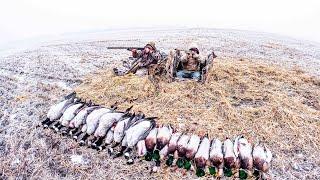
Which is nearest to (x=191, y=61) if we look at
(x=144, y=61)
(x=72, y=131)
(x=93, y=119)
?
(x=144, y=61)

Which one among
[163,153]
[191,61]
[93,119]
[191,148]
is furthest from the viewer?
[191,61]

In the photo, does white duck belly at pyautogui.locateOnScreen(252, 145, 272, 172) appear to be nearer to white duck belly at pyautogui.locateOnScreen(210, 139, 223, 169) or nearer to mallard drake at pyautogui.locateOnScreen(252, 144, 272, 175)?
mallard drake at pyautogui.locateOnScreen(252, 144, 272, 175)

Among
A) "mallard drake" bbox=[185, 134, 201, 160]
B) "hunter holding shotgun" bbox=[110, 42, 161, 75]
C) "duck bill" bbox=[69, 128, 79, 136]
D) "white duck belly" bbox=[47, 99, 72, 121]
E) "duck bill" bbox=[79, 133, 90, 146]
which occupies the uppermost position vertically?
"hunter holding shotgun" bbox=[110, 42, 161, 75]

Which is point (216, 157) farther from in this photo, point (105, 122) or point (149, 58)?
point (149, 58)

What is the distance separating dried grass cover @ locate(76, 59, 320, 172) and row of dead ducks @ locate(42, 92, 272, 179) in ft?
1.71

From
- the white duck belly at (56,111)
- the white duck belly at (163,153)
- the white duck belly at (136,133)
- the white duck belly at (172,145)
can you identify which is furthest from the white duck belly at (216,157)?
the white duck belly at (56,111)

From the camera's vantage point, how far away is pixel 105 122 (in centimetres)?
741

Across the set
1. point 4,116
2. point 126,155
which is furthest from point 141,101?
point 4,116

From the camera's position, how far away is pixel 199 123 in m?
7.68

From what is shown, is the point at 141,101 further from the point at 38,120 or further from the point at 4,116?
the point at 4,116

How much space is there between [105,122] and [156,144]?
1214 millimetres

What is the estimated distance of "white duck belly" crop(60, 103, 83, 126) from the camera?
7.88 m

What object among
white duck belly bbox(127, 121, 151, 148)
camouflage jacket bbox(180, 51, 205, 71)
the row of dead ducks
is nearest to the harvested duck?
the row of dead ducks

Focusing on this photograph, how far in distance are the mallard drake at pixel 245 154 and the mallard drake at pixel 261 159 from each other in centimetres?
8
